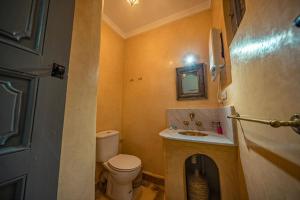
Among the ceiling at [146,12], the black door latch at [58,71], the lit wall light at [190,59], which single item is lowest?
the black door latch at [58,71]

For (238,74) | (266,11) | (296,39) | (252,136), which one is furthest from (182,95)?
(296,39)

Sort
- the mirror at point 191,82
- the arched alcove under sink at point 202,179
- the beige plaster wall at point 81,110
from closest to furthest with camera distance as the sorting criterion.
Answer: the beige plaster wall at point 81,110 → the arched alcove under sink at point 202,179 → the mirror at point 191,82

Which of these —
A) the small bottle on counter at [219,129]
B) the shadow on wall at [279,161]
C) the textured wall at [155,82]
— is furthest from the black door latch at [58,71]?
the small bottle on counter at [219,129]

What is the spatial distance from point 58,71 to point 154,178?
1.92 meters

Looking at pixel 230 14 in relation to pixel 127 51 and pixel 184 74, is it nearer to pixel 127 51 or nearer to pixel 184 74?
pixel 184 74

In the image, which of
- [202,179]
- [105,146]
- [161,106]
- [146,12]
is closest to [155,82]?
[161,106]

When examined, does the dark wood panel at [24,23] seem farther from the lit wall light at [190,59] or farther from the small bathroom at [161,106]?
the lit wall light at [190,59]

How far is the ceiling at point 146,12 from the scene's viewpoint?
174cm

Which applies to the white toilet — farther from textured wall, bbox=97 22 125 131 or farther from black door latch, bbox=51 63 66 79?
black door latch, bbox=51 63 66 79

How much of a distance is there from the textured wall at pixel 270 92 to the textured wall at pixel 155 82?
0.96 m

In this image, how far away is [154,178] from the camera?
71.8 inches

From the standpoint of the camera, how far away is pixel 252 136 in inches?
28.1

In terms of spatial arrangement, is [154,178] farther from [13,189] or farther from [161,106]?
[13,189]

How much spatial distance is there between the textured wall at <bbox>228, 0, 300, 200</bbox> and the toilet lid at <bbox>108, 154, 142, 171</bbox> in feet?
3.45
